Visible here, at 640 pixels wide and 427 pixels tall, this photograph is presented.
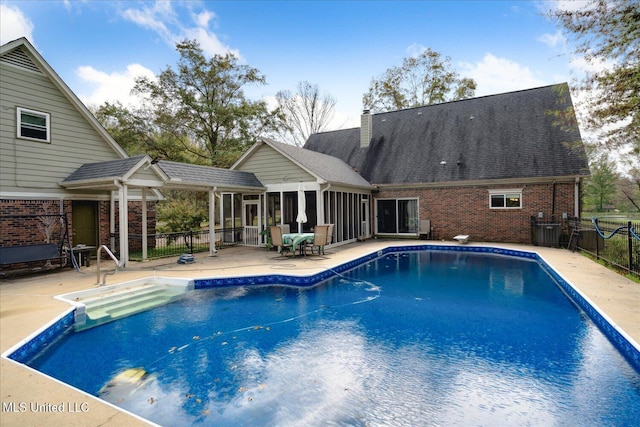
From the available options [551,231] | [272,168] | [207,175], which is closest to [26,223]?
[207,175]

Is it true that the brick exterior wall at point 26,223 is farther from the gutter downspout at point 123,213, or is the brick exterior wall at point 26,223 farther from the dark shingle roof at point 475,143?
the dark shingle roof at point 475,143

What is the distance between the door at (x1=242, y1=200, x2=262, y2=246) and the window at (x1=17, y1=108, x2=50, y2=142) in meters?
7.22

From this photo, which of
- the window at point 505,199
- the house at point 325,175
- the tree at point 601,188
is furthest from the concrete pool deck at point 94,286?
the tree at point 601,188

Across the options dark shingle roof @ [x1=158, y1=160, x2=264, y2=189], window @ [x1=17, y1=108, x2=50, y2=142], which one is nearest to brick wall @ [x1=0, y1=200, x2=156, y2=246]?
window @ [x1=17, y1=108, x2=50, y2=142]

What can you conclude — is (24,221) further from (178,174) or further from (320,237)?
(320,237)

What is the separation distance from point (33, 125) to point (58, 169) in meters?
1.36

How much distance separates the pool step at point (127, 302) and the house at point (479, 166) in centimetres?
1169

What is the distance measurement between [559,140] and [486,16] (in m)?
6.11

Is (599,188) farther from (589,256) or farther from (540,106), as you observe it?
(589,256)

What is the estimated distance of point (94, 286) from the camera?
7664 millimetres

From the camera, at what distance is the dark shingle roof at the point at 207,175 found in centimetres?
1106

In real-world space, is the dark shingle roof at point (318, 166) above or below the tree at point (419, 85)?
below

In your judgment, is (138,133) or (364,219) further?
Answer: (138,133)

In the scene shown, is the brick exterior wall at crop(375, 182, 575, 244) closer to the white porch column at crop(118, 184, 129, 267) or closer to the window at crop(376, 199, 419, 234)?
the window at crop(376, 199, 419, 234)
